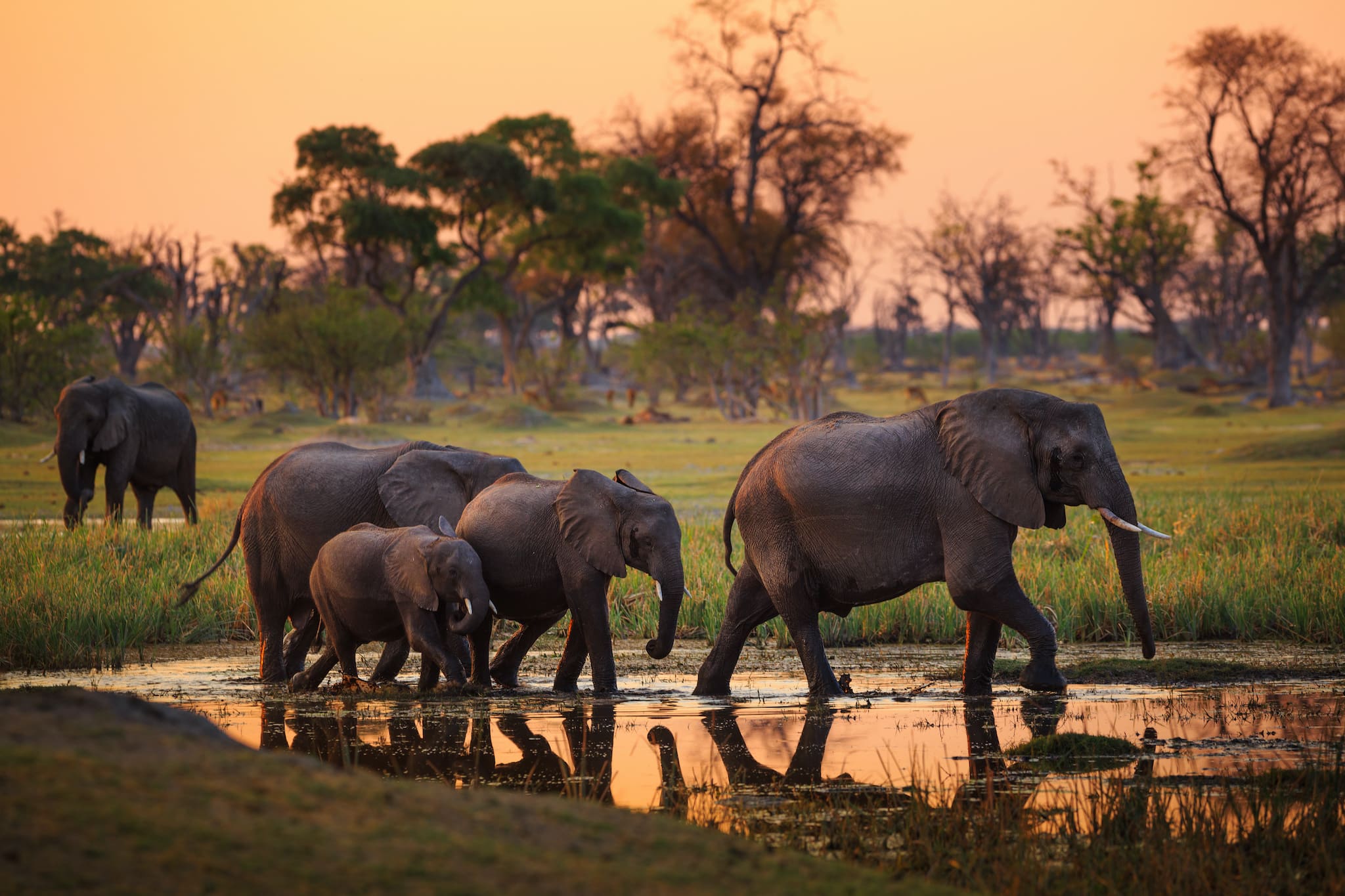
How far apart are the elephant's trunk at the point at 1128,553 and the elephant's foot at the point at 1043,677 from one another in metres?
0.48

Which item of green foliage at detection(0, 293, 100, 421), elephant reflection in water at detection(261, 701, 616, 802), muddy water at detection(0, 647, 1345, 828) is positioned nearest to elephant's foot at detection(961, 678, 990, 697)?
muddy water at detection(0, 647, 1345, 828)

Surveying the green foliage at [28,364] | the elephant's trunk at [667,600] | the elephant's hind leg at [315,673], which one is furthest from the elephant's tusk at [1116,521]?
the green foliage at [28,364]

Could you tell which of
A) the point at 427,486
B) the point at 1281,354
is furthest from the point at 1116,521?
the point at 1281,354

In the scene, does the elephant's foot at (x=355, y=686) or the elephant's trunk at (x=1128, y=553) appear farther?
the elephant's foot at (x=355, y=686)

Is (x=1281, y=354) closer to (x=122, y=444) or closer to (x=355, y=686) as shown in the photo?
(x=122, y=444)

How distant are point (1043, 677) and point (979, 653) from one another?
362 mm

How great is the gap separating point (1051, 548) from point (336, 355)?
31792 millimetres

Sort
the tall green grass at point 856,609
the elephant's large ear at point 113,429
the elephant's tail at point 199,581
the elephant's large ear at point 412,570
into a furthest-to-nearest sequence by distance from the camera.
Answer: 1. the elephant's large ear at point 113,429
2. the elephant's tail at point 199,581
3. the tall green grass at point 856,609
4. the elephant's large ear at point 412,570

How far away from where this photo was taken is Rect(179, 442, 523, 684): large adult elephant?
8984mm

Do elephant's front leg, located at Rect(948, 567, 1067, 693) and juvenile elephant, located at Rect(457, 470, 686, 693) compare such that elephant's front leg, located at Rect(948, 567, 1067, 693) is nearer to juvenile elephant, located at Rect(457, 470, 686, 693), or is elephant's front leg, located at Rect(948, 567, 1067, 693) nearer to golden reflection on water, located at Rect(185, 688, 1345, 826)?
golden reflection on water, located at Rect(185, 688, 1345, 826)

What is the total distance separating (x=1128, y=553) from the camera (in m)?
7.91

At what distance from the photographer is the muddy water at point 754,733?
214 inches

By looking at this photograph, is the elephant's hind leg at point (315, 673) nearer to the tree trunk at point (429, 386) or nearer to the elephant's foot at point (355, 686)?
the elephant's foot at point (355, 686)

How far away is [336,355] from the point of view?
4184 cm
